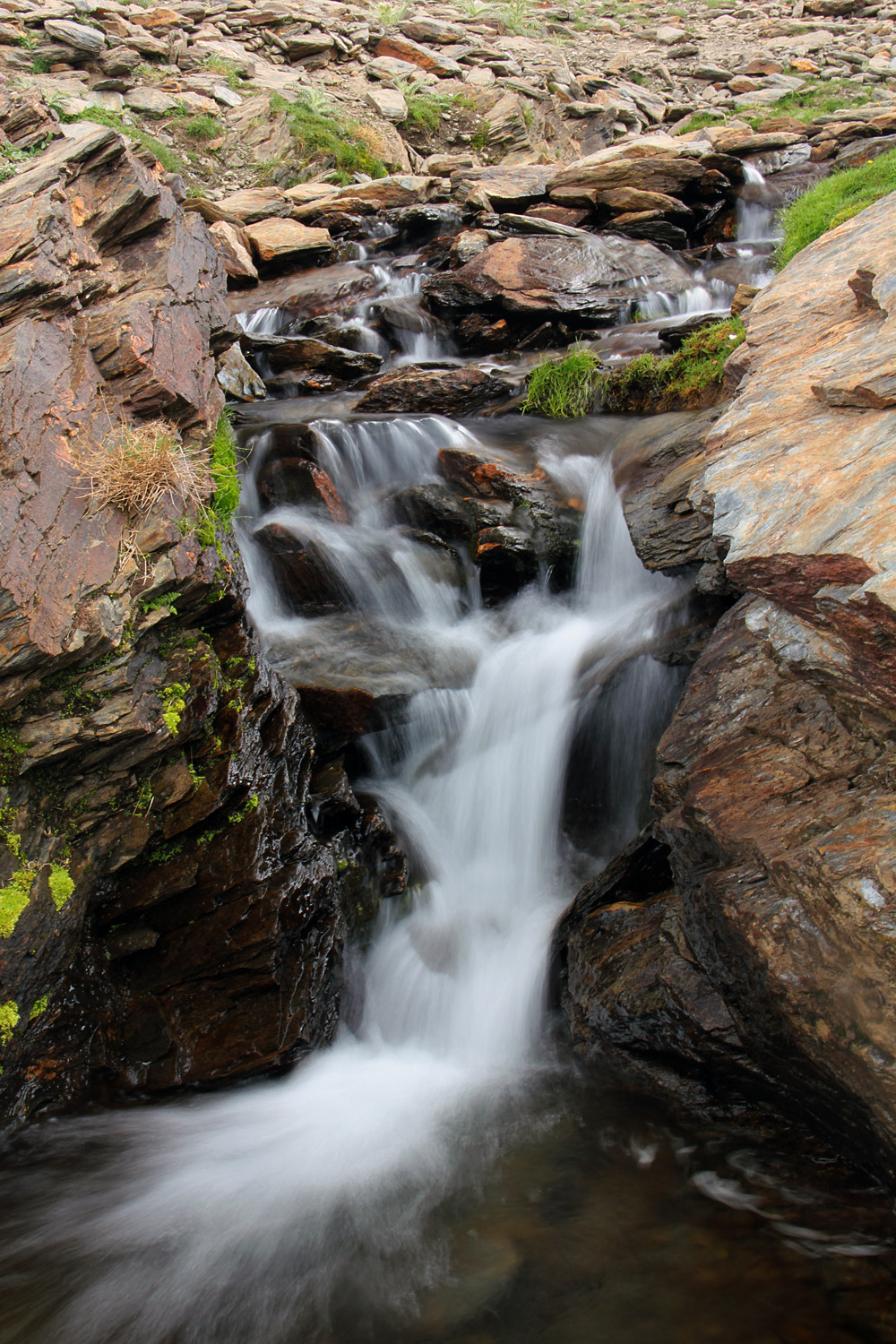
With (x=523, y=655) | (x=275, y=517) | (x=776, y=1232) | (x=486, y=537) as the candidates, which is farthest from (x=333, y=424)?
(x=776, y=1232)

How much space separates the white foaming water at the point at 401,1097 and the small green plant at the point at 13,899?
1281 millimetres

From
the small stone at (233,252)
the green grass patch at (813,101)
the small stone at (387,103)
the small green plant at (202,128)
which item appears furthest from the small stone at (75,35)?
the green grass patch at (813,101)

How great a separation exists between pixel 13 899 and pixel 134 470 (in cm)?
230

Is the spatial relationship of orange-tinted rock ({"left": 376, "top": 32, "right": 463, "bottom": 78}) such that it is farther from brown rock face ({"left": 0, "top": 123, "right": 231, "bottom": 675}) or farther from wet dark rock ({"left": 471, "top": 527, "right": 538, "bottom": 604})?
wet dark rock ({"left": 471, "top": 527, "right": 538, "bottom": 604})

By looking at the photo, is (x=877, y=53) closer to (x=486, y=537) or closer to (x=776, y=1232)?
(x=486, y=537)

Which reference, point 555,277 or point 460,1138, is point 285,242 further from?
point 460,1138

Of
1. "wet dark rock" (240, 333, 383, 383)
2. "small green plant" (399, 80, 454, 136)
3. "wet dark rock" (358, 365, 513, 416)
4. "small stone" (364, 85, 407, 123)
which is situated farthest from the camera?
"small green plant" (399, 80, 454, 136)

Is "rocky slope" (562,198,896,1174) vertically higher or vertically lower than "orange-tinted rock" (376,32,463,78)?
lower

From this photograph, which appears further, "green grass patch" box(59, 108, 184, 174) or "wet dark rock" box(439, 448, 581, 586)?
"green grass patch" box(59, 108, 184, 174)

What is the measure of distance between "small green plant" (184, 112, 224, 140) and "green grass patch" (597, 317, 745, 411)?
16.6 meters

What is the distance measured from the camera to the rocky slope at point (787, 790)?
2531mm

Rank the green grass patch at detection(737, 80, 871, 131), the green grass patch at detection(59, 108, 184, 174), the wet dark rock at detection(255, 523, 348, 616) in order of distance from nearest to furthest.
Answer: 1. the wet dark rock at detection(255, 523, 348, 616)
2. the green grass patch at detection(59, 108, 184, 174)
3. the green grass patch at detection(737, 80, 871, 131)

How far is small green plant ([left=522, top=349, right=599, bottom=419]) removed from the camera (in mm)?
8961

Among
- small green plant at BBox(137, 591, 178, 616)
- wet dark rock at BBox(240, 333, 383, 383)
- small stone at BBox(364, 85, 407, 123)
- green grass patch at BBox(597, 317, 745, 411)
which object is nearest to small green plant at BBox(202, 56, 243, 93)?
small stone at BBox(364, 85, 407, 123)
